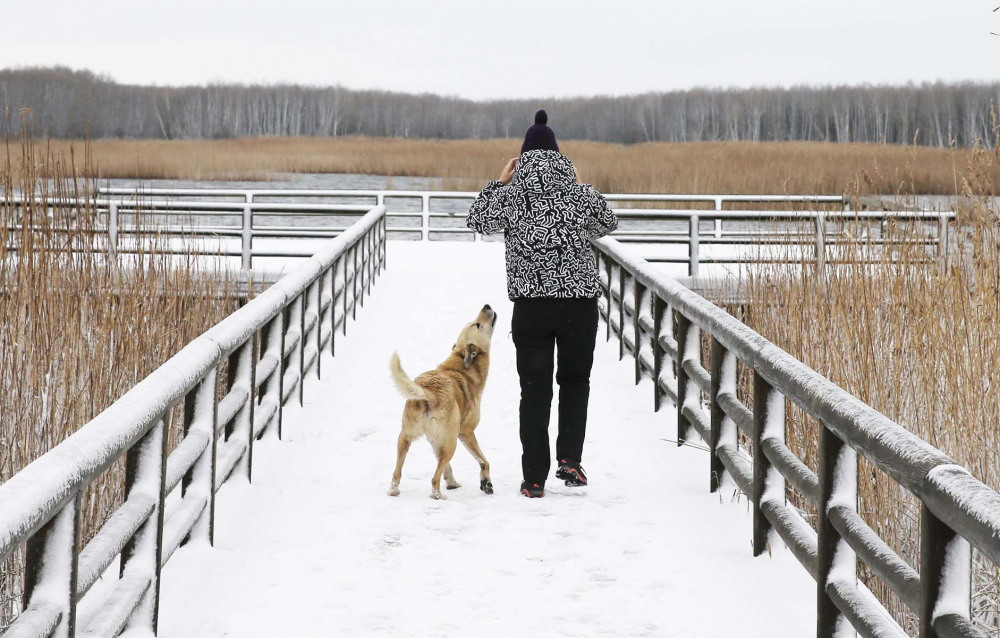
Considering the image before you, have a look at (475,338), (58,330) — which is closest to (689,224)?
(475,338)

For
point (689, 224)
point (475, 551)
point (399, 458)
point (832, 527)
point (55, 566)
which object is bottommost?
point (475, 551)

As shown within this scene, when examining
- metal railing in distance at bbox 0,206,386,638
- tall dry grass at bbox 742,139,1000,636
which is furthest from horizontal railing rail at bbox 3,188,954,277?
metal railing in distance at bbox 0,206,386,638

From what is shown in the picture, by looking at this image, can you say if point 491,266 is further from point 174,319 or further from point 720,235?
point 174,319

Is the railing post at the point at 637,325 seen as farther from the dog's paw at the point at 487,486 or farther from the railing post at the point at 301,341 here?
the dog's paw at the point at 487,486

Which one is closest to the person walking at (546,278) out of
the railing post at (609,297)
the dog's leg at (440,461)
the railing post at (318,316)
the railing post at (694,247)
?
the dog's leg at (440,461)

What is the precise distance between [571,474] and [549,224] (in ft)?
4.15

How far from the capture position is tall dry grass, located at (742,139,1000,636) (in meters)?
5.00

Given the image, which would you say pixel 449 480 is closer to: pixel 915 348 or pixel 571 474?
pixel 571 474

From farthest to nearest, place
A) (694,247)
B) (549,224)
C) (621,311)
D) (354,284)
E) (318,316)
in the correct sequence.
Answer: (694,247)
(354,284)
(621,311)
(318,316)
(549,224)

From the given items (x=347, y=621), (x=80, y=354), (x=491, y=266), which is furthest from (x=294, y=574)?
(x=491, y=266)

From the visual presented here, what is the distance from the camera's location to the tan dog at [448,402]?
16.9ft

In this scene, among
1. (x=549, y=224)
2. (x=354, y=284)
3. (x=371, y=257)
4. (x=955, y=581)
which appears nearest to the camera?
(x=955, y=581)

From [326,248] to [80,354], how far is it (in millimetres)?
3691

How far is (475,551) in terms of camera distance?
4.64 m
